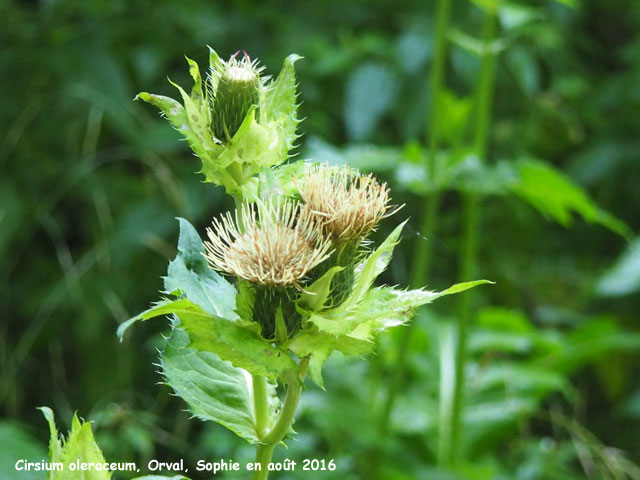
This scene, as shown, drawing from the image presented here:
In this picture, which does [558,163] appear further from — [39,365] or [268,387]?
[268,387]

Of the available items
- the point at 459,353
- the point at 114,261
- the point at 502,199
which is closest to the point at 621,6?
the point at 502,199

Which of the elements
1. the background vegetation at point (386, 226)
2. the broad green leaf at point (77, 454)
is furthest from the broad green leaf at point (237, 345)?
the background vegetation at point (386, 226)

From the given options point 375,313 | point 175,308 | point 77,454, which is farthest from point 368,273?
point 77,454

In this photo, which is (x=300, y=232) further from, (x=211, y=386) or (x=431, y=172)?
(x=431, y=172)

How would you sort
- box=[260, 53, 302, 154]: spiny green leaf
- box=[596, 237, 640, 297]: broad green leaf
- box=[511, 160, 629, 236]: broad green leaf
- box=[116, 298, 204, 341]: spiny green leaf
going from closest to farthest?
box=[116, 298, 204, 341]: spiny green leaf < box=[260, 53, 302, 154]: spiny green leaf < box=[511, 160, 629, 236]: broad green leaf < box=[596, 237, 640, 297]: broad green leaf

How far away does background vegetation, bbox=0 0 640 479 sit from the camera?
157 centimetres

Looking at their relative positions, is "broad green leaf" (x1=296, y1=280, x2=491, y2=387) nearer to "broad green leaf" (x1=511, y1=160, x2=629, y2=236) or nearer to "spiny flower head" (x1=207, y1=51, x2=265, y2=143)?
"spiny flower head" (x1=207, y1=51, x2=265, y2=143)

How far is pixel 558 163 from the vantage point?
2.94 metres

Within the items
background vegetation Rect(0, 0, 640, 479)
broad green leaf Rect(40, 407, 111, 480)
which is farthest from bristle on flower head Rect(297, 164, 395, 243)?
background vegetation Rect(0, 0, 640, 479)

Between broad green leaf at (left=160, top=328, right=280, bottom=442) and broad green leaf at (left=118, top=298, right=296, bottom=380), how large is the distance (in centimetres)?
5

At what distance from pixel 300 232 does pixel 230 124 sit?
0.12 meters

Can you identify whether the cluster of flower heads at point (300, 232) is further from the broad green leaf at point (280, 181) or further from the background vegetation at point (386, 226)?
the background vegetation at point (386, 226)

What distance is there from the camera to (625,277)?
6.02ft

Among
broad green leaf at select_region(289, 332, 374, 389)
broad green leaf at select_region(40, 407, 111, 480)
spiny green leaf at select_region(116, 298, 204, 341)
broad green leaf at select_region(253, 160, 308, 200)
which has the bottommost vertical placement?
broad green leaf at select_region(40, 407, 111, 480)
